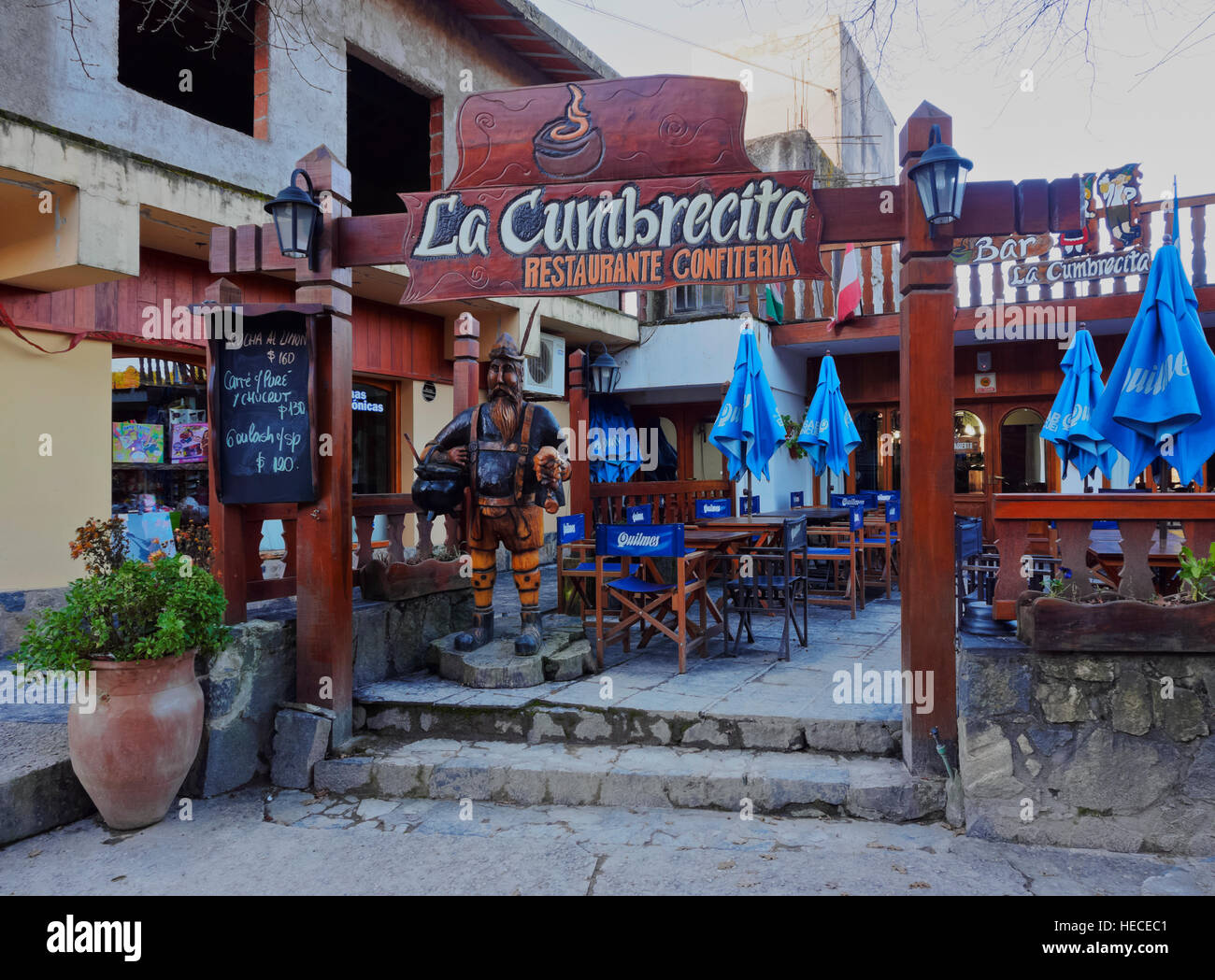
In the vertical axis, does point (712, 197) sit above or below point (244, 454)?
above

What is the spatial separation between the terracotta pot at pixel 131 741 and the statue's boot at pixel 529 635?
78.3 inches

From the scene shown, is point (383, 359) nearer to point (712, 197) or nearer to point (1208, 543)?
point (712, 197)

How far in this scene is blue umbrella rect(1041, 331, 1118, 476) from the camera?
745 cm

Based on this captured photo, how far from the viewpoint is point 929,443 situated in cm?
391

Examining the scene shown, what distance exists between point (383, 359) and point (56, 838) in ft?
21.2

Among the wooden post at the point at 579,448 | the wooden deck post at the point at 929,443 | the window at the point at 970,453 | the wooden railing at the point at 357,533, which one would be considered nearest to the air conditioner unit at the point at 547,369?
the wooden post at the point at 579,448

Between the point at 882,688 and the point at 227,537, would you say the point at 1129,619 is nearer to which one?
the point at 882,688

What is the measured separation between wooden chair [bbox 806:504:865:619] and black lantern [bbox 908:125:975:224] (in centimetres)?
334

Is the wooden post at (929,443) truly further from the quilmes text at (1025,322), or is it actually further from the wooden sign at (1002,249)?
the wooden sign at (1002,249)

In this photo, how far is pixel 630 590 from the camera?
538cm

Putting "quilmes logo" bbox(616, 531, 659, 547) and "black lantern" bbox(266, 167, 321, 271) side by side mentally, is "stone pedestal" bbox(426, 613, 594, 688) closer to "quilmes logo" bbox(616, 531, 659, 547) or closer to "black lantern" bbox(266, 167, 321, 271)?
"quilmes logo" bbox(616, 531, 659, 547)

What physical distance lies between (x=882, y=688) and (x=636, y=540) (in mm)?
1767

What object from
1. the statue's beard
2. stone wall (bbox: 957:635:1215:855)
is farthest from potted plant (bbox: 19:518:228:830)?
stone wall (bbox: 957:635:1215:855)
